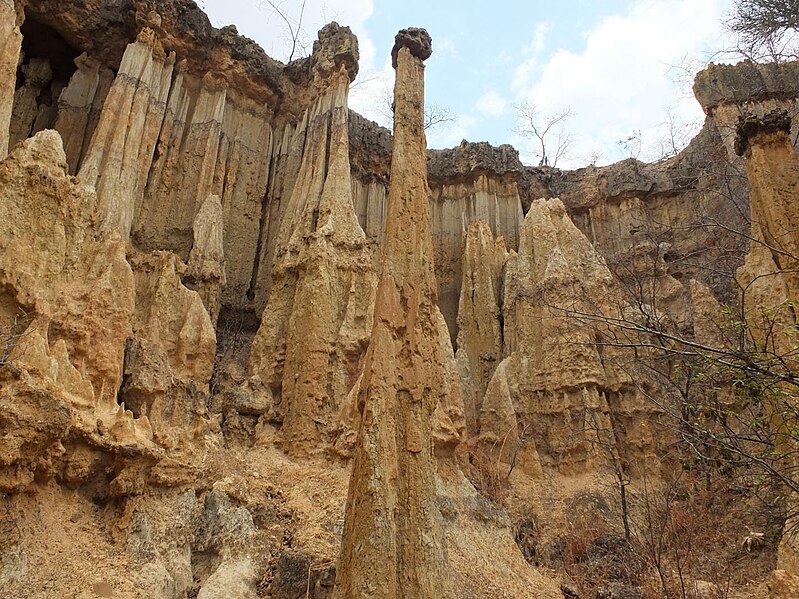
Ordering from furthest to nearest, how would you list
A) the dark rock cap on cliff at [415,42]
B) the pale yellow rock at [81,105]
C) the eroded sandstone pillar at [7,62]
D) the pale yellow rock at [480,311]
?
A: the pale yellow rock at [480,311], the pale yellow rock at [81,105], the eroded sandstone pillar at [7,62], the dark rock cap on cliff at [415,42]

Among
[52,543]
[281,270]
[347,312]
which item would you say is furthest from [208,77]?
[52,543]

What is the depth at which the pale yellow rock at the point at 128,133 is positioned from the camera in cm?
1257

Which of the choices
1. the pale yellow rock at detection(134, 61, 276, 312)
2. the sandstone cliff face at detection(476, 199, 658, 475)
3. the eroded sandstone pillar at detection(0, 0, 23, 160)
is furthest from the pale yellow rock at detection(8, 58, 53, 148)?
the sandstone cliff face at detection(476, 199, 658, 475)

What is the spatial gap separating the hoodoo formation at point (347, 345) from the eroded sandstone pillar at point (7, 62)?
0.06m

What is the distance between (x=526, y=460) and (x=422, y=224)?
855cm

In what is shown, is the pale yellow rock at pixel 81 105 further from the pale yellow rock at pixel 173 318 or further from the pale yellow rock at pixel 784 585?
the pale yellow rock at pixel 784 585

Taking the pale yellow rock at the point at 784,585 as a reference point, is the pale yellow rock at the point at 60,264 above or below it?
above

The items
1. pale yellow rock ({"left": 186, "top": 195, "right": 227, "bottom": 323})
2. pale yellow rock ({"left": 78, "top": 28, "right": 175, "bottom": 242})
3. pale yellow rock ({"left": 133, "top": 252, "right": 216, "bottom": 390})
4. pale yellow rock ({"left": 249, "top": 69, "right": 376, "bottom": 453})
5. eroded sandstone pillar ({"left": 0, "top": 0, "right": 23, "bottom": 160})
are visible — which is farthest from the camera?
pale yellow rock ({"left": 186, "top": 195, "right": 227, "bottom": 323})

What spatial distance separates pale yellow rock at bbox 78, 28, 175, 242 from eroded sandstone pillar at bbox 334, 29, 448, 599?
8.06 meters

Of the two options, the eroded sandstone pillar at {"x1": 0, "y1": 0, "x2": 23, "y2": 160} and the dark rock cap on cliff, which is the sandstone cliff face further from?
the eroded sandstone pillar at {"x1": 0, "y1": 0, "x2": 23, "y2": 160}

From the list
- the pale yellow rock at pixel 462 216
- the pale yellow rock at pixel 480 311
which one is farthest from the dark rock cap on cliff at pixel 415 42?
the pale yellow rock at pixel 462 216

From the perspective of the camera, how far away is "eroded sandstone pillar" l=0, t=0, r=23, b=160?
9.81 meters

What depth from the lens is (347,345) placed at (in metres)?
11.4

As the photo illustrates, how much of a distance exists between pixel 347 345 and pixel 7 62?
26.7 ft
